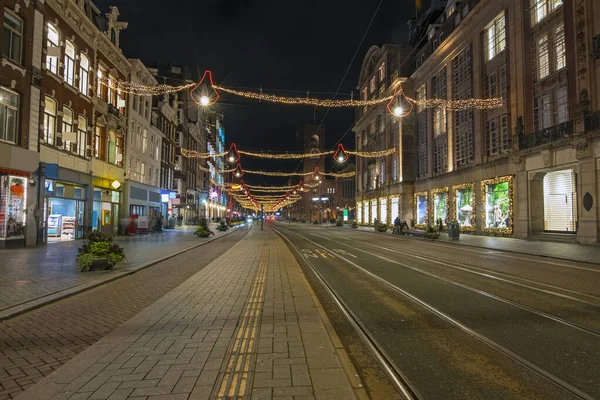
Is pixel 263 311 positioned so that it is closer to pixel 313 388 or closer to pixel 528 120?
pixel 313 388

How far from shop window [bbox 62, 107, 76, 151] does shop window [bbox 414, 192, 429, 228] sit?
34.6 meters

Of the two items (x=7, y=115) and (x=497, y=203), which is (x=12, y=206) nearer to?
Result: (x=7, y=115)

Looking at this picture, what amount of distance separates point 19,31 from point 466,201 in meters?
33.8

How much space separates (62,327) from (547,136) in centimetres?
2775

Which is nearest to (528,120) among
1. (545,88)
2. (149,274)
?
(545,88)

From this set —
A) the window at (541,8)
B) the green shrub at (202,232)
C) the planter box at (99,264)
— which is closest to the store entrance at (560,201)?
the window at (541,8)

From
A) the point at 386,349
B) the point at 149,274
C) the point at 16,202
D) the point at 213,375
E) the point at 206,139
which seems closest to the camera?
the point at 213,375

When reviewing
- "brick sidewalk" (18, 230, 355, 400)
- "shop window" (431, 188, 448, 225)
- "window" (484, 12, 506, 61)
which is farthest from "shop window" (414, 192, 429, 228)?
"brick sidewalk" (18, 230, 355, 400)

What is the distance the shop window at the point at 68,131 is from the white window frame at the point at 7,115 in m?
3.74

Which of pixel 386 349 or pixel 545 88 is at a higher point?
pixel 545 88

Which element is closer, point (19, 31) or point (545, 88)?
point (19, 31)

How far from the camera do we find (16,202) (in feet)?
60.4

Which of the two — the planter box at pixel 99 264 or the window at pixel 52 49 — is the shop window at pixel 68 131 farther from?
the planter box at pixel 99 264

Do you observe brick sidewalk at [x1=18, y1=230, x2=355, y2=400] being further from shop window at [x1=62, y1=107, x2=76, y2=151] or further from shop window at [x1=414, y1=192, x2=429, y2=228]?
shop window at [x1=414, y1=192, x2=429, y2=228]
